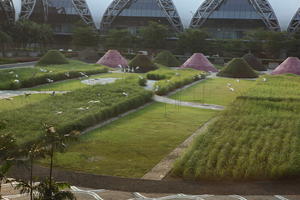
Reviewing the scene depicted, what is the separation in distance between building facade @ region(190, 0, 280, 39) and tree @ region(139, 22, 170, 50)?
8.37 m

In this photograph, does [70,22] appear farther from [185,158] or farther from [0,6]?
[185,158]

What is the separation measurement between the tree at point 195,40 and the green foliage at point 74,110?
29417 mm

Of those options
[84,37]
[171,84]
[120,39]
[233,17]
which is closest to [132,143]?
[171,84]

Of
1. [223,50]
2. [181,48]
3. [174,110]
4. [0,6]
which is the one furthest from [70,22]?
[174,110]

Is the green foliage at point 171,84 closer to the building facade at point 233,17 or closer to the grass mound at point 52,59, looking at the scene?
the grass mound at point 52,59

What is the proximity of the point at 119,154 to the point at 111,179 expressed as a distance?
240 cm

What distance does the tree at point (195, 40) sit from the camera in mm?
49875

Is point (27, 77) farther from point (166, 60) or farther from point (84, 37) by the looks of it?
point (84, 37)

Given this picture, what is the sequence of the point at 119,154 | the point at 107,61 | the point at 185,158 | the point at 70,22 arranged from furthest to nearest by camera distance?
the point at 70,22, the point at 107,61, the point at 119,154, the point at 185,158

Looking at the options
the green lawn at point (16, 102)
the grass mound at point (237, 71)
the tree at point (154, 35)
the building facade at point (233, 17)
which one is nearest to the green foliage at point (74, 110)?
the green lawn at point (16, 102)

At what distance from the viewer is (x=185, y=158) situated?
35.5 ft

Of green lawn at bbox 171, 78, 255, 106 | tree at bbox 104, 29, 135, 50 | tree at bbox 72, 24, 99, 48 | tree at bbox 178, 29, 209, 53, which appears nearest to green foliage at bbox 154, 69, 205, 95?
green lawn at bbox 171, 78, 255, 106

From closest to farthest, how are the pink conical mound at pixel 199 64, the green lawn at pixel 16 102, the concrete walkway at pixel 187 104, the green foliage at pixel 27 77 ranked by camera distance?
the green lawn at pixel 16 102 < the concrete walkway at pixel 187 104 < the green foliage at pixel 27 77 < the pink conical mound at pixel 199 64

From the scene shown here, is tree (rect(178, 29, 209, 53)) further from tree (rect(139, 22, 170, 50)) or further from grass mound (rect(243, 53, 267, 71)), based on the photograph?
grass mound (rect(243, 53, 267, 71))
